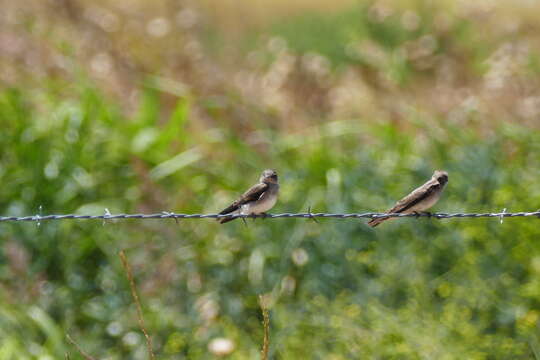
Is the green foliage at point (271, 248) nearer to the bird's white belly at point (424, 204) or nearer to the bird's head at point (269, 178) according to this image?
the bird's white belly at point (424, 204)

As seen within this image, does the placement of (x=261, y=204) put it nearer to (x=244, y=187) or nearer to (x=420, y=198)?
(x=420, y=198)

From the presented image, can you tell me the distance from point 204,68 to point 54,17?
169 cm

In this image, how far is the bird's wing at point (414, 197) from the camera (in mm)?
4535

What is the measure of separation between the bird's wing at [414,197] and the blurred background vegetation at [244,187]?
111cm

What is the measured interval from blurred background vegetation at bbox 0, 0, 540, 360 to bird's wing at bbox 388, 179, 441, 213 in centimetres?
111

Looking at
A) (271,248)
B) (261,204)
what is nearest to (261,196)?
(261,204)

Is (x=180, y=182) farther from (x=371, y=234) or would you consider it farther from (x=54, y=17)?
(x=54, y=17)

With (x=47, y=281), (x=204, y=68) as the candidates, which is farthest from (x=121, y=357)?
(x=204, y=68)

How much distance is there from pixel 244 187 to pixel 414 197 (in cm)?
320

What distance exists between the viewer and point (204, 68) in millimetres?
9062

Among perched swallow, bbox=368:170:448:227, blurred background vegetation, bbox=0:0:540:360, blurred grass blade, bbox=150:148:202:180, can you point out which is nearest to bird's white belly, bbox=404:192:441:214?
perched swallow, bbox=368:170:448:227

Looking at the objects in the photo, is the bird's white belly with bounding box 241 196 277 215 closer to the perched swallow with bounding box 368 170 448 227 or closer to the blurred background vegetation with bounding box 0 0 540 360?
the perched swallow with bounding box 368 170 448 227

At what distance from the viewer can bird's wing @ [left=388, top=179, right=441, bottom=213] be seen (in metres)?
4.54

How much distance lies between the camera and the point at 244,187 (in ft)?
24.9
